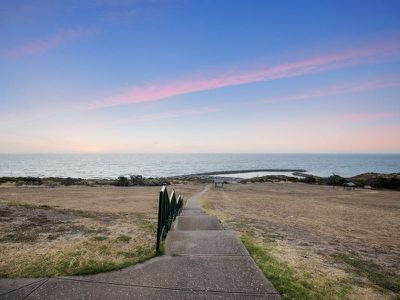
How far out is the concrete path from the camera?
13.1ft

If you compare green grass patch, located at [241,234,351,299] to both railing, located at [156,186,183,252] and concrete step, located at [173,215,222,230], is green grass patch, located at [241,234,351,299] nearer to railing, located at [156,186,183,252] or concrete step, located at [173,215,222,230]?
railing, located at [156,186,183,252]

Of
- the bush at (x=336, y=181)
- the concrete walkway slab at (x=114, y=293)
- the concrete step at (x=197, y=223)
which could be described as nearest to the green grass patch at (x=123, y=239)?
the concrete step at (x=197, y=223)

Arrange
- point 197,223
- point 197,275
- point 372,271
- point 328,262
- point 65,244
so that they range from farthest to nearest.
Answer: point 197,223
point 65,244
point 328,262
point 372,271
point 197,275

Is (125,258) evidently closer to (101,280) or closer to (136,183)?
(101,280)

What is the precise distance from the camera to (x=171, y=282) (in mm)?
4324

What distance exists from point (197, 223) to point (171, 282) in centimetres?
515

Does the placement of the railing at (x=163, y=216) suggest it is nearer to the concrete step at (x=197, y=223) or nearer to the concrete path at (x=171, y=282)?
the concrete path at (x=171, y=282)

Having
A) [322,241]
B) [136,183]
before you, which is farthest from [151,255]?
[136,183]

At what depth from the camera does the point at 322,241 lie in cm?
903

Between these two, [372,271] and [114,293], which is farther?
[372,271]

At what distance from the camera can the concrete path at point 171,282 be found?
398 centimetres

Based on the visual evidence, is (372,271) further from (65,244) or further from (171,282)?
(65,244)

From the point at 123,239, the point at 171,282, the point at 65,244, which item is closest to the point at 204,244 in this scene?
the point at 171,282

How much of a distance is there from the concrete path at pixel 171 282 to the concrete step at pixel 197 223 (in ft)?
10.9
